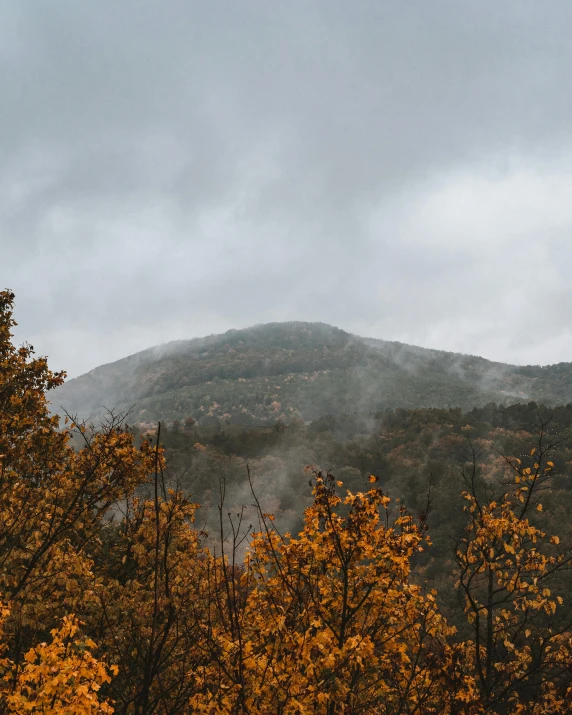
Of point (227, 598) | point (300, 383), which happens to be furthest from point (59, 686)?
point (300, 383)

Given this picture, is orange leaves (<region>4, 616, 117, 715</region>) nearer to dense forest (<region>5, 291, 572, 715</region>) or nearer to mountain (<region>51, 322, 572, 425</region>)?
dense forest (<region>5, 291, 572, 715</region>)

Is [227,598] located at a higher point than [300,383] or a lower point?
lower

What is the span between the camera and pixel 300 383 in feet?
402

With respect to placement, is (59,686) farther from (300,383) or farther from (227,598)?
(300,383)

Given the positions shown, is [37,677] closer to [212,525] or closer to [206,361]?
[212,525]

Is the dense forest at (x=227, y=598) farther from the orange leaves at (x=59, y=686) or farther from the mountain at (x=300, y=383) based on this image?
the mountain at (x=300, y=383)

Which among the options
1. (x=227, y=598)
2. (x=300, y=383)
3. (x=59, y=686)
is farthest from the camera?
(x=300, y=383)

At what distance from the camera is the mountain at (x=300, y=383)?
101000mm

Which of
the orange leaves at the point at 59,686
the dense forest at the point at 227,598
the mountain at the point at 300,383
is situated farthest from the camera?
Answer: the mountain at the point at 300,383

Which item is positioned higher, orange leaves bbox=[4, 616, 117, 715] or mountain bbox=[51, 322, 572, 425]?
mountain bbox=[51, 322, 572, 425]

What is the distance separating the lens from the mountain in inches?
3976

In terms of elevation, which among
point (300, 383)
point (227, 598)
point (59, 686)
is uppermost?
point (300, 383)

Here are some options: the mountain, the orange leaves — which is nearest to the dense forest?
the orange leaves

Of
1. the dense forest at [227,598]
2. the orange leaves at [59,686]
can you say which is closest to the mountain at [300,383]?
the dense forest at [227,598]
